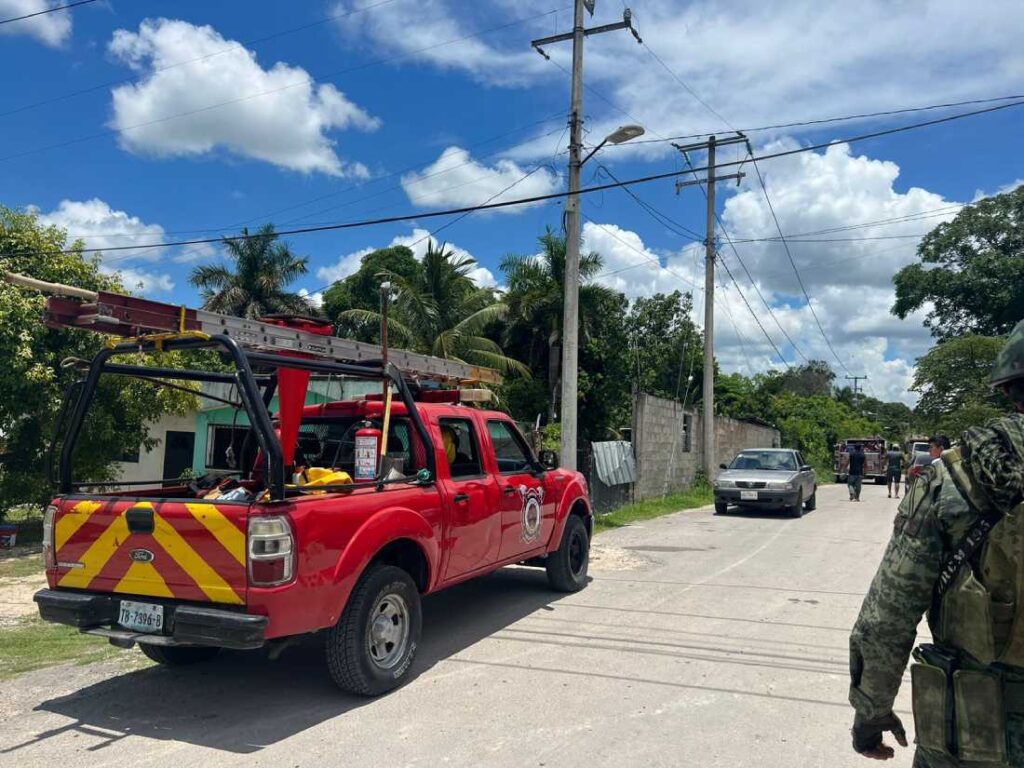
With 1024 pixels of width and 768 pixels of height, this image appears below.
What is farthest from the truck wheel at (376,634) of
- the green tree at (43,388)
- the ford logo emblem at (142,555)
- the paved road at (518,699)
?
the green tree at (43,388)

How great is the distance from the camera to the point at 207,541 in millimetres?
4090

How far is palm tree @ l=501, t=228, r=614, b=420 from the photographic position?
2697 centimetres

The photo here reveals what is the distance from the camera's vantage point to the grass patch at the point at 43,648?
17.7 feet

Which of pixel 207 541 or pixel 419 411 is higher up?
pixel 419 411

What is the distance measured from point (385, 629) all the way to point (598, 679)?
1.44 metres

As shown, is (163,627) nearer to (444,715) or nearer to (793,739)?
(444,715)

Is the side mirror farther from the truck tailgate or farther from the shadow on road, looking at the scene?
the truck tailgate

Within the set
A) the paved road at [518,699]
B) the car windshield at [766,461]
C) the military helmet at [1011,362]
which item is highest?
the military helmet at [1011,362]

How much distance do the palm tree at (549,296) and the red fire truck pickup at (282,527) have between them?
67.9ft

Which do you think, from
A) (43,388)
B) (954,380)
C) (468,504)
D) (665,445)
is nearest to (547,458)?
(468,504)

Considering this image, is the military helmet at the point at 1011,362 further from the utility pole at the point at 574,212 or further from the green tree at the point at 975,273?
the green tree at the point at 975,273

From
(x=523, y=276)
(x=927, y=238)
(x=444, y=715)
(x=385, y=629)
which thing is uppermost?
(x=927, y=238)

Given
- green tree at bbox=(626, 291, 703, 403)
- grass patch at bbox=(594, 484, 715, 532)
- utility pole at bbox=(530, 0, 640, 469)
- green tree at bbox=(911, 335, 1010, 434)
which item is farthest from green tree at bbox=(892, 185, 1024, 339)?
utility pole at bbox=(530, 0, 640, 469)

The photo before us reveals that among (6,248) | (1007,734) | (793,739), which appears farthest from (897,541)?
(6,248)
